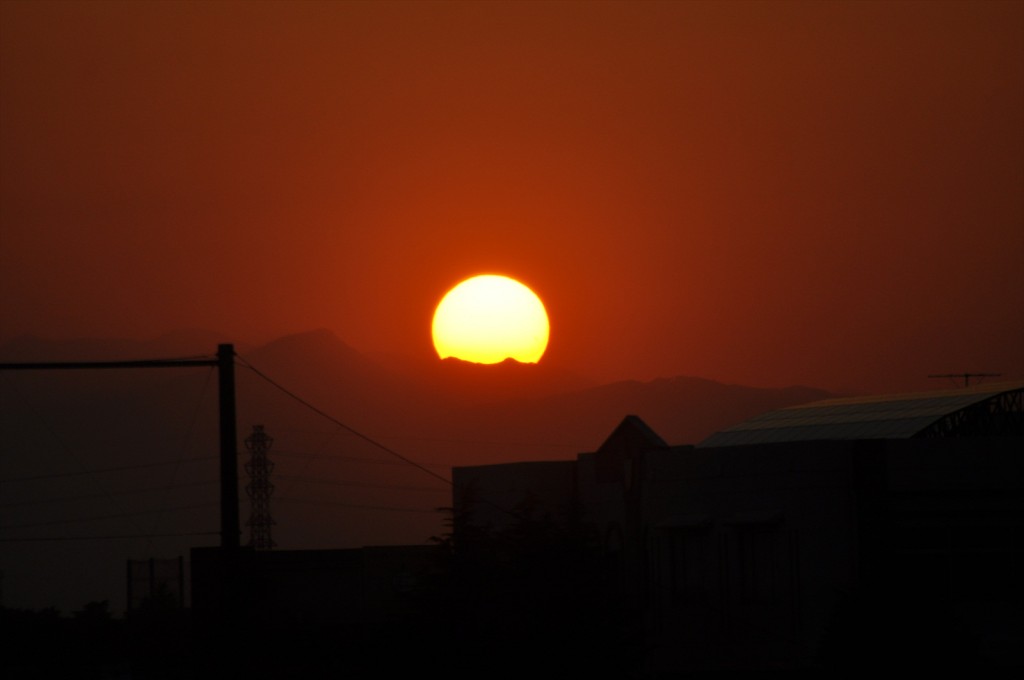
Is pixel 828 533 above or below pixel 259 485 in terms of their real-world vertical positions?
below

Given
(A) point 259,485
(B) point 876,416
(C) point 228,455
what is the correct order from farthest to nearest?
(A) point 259,485
(B) point 876,416
(C) point 228,455

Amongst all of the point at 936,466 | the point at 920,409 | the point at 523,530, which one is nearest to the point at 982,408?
the point at 920,409

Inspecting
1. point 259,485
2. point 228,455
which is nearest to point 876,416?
point 228,455

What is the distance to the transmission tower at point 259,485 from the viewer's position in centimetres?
9331

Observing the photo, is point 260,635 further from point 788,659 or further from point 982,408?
point 982,408

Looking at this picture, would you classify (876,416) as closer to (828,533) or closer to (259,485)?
(828,533)

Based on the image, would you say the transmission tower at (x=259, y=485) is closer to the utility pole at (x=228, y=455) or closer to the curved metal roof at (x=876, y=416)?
the curved metal roof at (x=876, y=416)

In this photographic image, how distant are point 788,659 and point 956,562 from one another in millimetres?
6021

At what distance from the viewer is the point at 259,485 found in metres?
96.8

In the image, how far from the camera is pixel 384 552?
86125 millimetres

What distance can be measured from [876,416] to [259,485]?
4838 centimetres

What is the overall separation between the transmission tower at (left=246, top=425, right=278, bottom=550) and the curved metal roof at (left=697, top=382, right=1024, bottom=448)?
34.2 m

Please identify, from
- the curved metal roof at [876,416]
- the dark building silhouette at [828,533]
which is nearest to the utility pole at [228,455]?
the dark building silhouette at [828,533]

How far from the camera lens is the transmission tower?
9331cm
